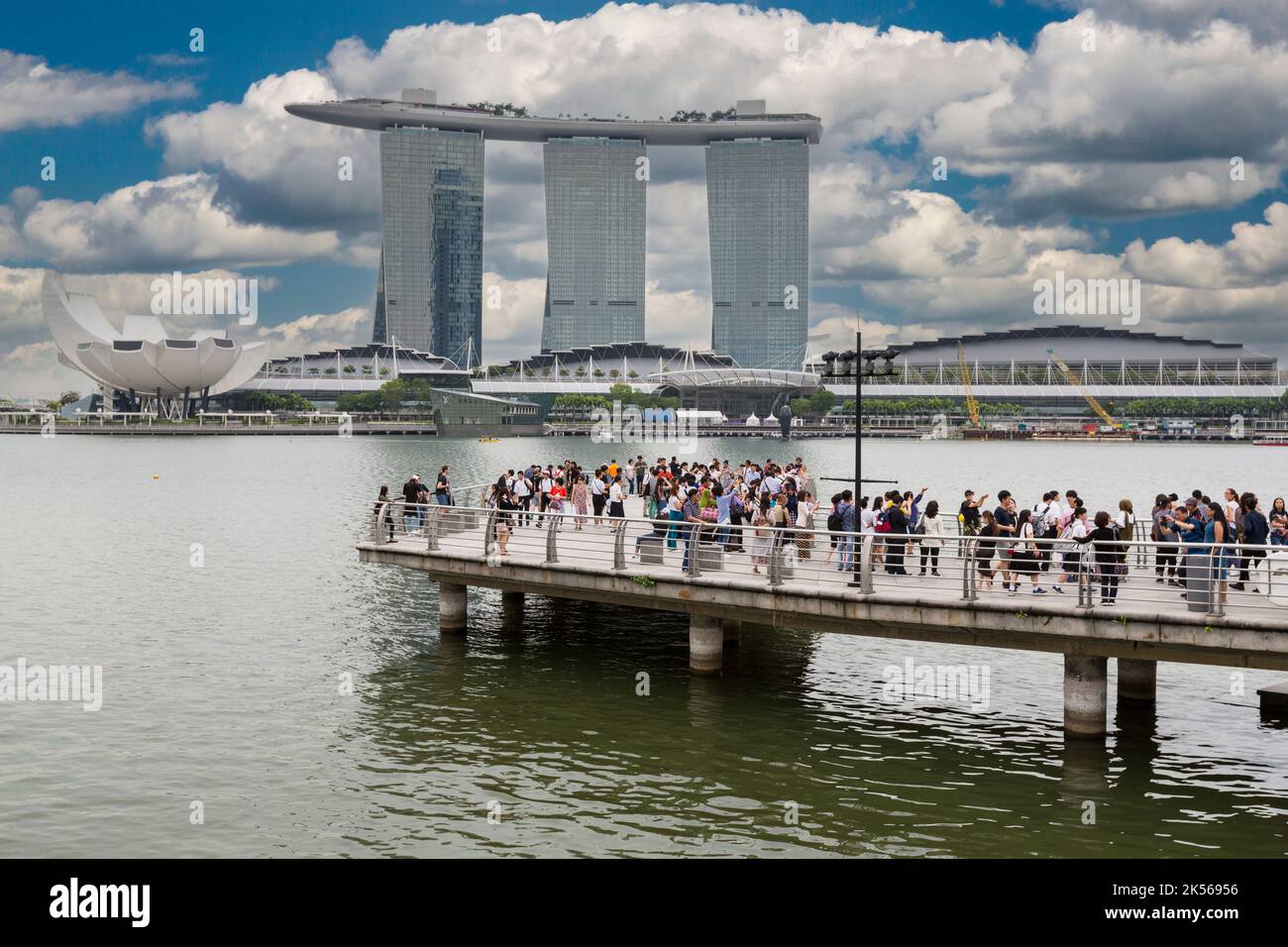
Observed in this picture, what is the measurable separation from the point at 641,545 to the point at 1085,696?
28.4 ft

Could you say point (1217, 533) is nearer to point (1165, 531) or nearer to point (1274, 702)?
point (1165, 531)

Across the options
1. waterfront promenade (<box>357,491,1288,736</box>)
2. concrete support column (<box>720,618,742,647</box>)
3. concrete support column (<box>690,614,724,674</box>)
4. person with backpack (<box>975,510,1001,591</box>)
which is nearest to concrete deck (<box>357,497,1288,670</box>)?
waterfront promenade (<box>357,491,1288,736</box>)

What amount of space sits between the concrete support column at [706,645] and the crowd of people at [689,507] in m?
1.63

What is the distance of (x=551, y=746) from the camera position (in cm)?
2012

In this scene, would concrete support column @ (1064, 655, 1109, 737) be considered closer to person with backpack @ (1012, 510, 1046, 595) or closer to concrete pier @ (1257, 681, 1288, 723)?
person with backpack @ (1012, 510, 1046, 595)

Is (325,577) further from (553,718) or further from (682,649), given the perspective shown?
(553,718)

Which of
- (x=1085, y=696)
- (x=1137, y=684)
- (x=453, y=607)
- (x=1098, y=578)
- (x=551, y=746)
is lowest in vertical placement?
(x=551, y=746)

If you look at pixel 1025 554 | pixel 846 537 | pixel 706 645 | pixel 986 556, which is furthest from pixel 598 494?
pixel 986 556

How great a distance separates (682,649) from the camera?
90.1 feet

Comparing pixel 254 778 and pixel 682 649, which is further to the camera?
pixel 682 649
